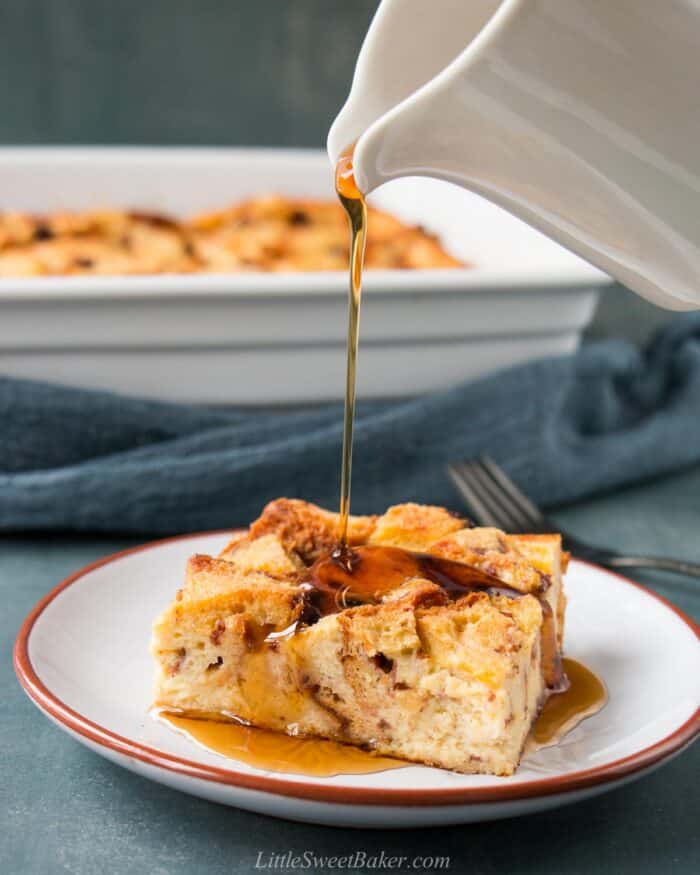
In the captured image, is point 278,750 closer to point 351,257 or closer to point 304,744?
point 304,744

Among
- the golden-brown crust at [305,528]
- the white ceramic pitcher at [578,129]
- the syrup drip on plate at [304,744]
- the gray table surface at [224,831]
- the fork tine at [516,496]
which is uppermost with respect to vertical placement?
the white ceramic pitcher at [578,129]

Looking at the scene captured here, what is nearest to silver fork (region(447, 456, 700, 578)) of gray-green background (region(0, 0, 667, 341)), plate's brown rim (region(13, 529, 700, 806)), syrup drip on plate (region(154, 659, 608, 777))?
syrup drip on plate (region(154, 659, 608, 777))

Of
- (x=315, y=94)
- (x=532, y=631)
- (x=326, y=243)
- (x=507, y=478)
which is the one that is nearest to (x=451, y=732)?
(x=532, y=631)

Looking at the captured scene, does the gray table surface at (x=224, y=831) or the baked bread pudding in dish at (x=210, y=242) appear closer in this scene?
the gray table surface at (x=224, y=831)

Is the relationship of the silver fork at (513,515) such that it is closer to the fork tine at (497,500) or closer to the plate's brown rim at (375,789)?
the fork tine at (497,500)

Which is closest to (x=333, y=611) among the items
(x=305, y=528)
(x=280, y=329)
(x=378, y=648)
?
(x=378, y=648)

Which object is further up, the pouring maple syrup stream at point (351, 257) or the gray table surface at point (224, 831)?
the pouring maple syrup stream at point (351, 257)

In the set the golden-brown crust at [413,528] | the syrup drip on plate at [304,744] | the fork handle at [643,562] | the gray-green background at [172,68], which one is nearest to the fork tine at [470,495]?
the fork handle at [643,562]

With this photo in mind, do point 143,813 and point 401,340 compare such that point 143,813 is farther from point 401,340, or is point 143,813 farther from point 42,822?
point 401,340
